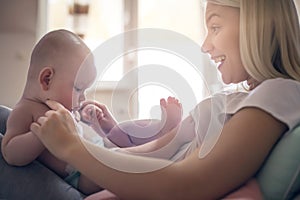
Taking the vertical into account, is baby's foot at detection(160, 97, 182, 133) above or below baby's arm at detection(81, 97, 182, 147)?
above

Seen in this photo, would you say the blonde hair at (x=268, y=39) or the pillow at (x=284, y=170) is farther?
the blonde hair at (x=268, y=39)

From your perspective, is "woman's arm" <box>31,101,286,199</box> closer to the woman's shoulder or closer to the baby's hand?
the woman's shoulder

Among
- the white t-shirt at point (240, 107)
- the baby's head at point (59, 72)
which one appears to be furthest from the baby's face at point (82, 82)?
the white t-shirt at point (240, 107)

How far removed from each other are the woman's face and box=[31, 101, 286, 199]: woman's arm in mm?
217

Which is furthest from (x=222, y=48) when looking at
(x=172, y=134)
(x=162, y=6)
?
(x=162, y=6)

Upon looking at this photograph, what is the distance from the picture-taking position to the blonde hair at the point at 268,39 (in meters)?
0.88

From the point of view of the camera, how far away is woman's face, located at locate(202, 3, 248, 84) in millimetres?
915

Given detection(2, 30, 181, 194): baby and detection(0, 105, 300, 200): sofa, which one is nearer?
detection(0, 105, 300, 200): sofa

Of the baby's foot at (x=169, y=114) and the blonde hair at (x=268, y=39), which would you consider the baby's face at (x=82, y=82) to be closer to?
the baby's foot at (x=169, y=114)

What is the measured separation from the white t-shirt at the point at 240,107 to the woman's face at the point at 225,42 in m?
0.08

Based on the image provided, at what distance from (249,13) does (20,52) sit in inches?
66.4

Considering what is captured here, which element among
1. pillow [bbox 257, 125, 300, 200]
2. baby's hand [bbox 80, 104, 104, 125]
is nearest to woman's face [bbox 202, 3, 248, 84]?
pillow [bbox 257, 125, 300, 200]

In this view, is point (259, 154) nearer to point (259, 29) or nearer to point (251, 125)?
point (251, 125)

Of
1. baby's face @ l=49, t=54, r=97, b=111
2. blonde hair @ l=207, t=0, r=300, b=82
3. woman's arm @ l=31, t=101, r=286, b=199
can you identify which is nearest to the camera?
woman's arm @ l=31, t=101, r=286, b=199
